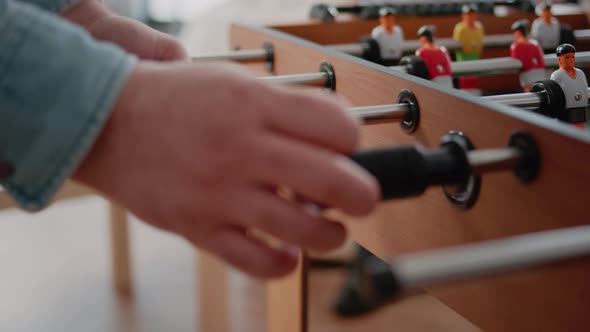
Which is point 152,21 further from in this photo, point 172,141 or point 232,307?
point 172,141

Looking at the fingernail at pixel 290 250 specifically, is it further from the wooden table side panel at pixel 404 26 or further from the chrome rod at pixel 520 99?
the wooden table side panel at pixel 404 26

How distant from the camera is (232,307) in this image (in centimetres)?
197

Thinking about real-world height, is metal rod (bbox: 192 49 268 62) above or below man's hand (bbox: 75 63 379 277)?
below

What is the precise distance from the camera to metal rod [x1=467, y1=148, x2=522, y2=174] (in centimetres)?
52

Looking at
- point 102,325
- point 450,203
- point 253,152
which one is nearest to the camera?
point 253,152

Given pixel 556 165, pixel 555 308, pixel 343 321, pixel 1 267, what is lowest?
pixel 1 267

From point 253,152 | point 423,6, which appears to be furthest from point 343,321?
point 253,152

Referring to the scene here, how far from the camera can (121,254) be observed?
200 centimetres

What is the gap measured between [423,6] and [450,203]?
796 mm

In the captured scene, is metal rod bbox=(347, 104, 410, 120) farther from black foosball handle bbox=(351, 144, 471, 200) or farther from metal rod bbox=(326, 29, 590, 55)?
metal rod bbox=(326, 29, 590, 55)

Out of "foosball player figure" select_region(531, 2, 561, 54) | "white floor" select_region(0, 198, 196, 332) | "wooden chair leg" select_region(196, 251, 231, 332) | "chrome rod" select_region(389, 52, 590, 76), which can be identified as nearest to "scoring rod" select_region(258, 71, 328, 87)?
"chrome rod" select_region(389, 52, 590, 76)

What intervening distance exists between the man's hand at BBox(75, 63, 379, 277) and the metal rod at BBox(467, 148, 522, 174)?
14 centimetres

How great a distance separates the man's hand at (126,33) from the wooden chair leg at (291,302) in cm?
44

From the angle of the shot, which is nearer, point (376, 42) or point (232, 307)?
point (376, 42)
